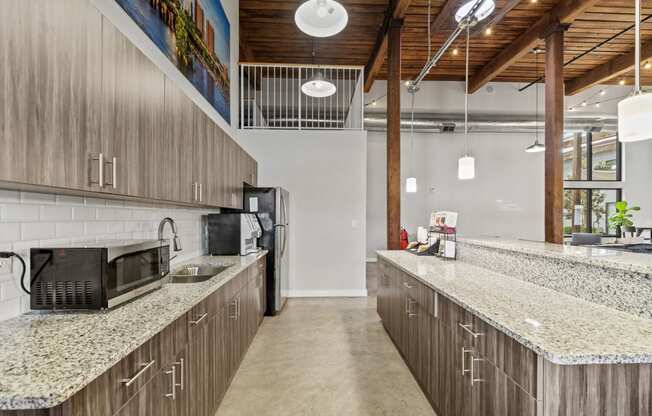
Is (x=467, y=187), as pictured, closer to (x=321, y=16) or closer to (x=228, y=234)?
(x=228, y=234)

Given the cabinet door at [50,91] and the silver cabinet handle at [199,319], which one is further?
the silver cabinet handle at [199,319]

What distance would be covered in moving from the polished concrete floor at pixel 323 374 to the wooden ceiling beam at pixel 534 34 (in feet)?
15.9

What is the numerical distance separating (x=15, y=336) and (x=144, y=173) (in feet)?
2.99

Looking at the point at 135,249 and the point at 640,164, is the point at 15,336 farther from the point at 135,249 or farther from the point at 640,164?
the point at 640,164

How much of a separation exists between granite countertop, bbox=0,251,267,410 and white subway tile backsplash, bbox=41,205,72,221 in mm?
464

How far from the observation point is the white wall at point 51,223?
1.50 meters

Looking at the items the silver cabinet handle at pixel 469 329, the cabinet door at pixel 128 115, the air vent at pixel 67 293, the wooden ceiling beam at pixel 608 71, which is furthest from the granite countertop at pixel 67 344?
the wooden ceiling beam at pixel 608 71

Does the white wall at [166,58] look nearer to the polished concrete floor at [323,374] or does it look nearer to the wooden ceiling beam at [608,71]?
the polished concrete floor at [323,374]

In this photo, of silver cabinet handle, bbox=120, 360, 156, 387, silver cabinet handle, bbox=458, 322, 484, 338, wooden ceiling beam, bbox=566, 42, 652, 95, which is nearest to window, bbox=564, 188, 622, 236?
wooden ceiling beam, bbox=566, 42, 652, 95

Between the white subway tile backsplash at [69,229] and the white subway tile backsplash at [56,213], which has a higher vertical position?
the white subway tile backsplash at [56,213]

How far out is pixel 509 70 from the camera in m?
7.42

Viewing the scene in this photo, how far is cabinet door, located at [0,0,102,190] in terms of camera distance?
106 centimetres

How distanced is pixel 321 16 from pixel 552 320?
8.31 feet

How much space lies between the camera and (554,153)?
464 cm
